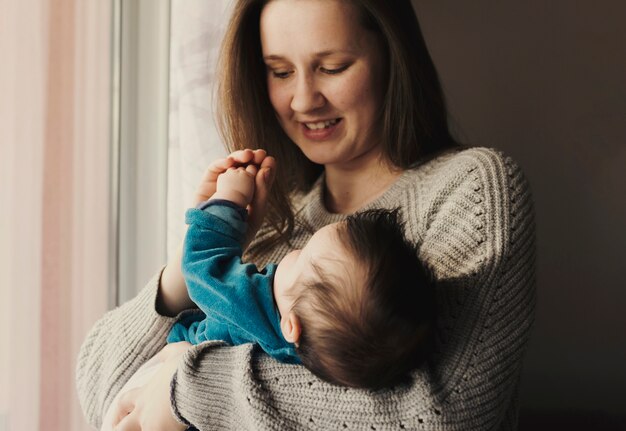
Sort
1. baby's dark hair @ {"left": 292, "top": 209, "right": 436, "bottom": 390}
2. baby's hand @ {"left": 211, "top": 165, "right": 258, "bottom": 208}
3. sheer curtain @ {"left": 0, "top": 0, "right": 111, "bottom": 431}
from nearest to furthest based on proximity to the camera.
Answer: baby's dark hair @ {"left": 292, "top": 209, "right": 436, "bottom": 390}
baby's hand @ {"left": 211, "top": 165, "right": 258, "bottom": 208}
sheer curtain @ {"left": 0, "top": 0, "right": 111, "bottom": 431}

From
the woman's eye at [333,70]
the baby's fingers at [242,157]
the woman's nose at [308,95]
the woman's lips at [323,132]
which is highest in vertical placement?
the woman's eye at [333,70]

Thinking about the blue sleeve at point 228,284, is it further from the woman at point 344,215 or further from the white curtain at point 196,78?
the white curtain at point 196,78

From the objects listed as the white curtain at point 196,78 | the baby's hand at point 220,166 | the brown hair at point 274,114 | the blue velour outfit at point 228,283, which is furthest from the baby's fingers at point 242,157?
the white curtain at point 196,78

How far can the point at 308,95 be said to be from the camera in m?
1.42

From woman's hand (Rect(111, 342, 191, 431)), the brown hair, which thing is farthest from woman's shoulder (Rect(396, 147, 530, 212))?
woman's hand (Rect(111, 342, 191, 431))

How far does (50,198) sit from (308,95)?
0.76 meters

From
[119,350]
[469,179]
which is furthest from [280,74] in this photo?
[119,350]

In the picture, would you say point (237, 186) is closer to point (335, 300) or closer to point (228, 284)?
point (228, 284)

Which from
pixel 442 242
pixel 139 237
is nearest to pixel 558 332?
pixel 442 242

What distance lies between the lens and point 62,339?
1871 millimetres

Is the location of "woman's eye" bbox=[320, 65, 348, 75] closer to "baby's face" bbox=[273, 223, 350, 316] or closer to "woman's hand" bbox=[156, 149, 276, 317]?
"woman's hand" bbox=[156, 149, 276, 317]

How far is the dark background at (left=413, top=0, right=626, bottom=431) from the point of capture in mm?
1748

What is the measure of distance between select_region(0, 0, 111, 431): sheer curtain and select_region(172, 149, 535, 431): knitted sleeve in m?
0.74

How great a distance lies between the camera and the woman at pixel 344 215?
106 cm
